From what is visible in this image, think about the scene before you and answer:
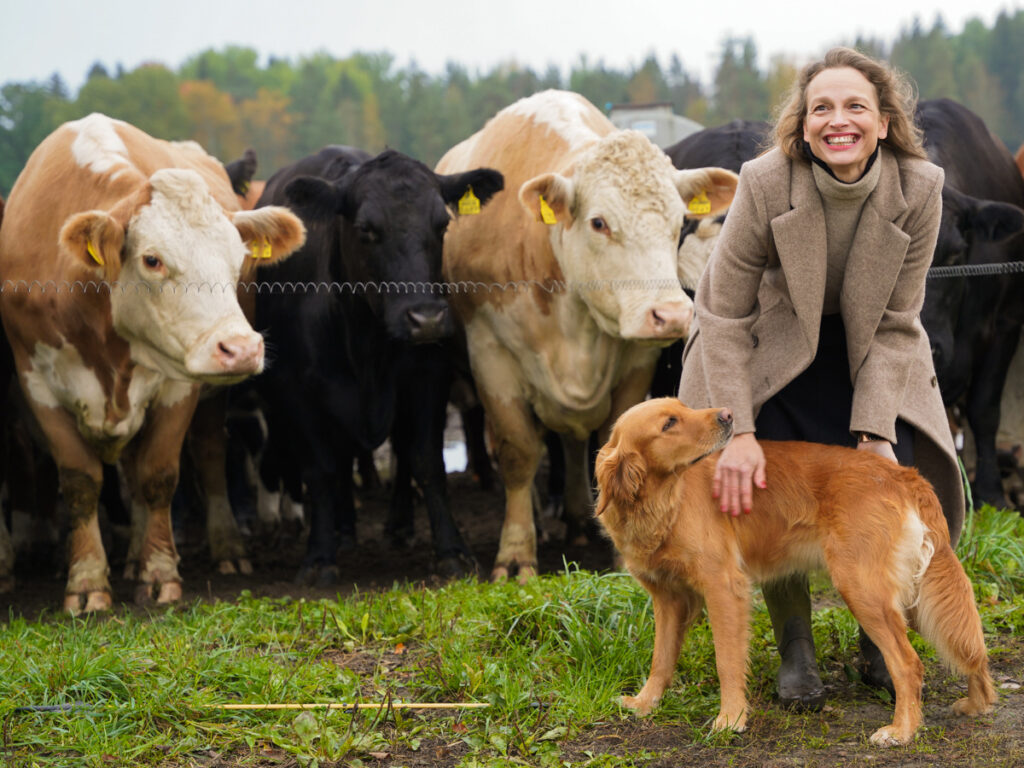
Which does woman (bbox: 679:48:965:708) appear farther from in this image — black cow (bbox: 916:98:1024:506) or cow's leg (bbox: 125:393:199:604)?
cow's leg (bbox: 125:393:199:604)

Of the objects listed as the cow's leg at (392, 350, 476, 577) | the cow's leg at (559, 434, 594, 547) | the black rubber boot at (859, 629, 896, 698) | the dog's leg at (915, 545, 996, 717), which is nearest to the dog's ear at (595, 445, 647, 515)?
the dog's leg at (915, 545, 996, 717)

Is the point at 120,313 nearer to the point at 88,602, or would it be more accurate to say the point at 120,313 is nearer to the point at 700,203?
the point at 88,602

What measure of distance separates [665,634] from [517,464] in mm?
2714

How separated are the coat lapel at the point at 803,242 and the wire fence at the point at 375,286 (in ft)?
7.08

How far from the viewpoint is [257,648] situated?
4.44m

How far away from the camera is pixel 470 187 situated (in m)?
6.42

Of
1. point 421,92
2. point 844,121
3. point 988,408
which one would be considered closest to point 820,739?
point 844,121

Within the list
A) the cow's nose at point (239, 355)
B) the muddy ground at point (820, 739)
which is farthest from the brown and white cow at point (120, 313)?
the muddy ground at point (820, 739)

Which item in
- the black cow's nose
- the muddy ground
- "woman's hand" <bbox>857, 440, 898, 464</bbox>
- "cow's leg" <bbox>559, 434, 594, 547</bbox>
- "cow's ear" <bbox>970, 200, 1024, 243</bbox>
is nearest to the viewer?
the muddy ground

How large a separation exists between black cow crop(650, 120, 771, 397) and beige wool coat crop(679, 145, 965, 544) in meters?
2.54

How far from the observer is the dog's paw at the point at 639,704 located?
12.0ft

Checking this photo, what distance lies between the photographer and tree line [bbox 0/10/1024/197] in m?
36.1

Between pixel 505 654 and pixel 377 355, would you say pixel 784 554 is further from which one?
pixel 377 355

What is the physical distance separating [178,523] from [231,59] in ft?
164
